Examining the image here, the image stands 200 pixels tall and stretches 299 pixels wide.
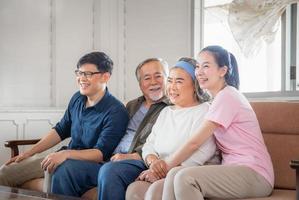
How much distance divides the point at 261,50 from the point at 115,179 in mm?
1902

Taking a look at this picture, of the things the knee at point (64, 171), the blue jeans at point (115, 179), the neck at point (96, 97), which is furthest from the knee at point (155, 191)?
the neck at point (96, 97)

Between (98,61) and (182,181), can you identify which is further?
(98,61)

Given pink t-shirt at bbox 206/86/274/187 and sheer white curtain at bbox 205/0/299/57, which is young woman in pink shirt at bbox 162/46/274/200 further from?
sheer white curtain at bbox 205/0/299/57

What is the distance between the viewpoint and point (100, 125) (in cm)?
265

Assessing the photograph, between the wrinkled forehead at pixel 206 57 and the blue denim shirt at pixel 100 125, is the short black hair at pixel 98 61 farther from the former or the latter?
the wrinkled forehead at pixel 206 57

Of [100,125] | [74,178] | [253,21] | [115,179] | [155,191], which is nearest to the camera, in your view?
[155,191]

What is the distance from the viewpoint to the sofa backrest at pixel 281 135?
2328 mm

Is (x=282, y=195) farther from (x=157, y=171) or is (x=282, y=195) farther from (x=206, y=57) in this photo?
(x=206, y=57)

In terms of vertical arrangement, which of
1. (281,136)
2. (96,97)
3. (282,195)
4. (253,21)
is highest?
(253,21)

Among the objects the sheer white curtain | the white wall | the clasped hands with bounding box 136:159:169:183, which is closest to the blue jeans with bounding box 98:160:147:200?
the clasped hands with bounding box 136:159:169:183

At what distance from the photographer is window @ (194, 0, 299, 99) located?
3.44m

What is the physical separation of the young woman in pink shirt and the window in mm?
1278

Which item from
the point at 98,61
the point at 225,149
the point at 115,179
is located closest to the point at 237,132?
the point at 225,149

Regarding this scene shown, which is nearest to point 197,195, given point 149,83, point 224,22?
point 149,83
